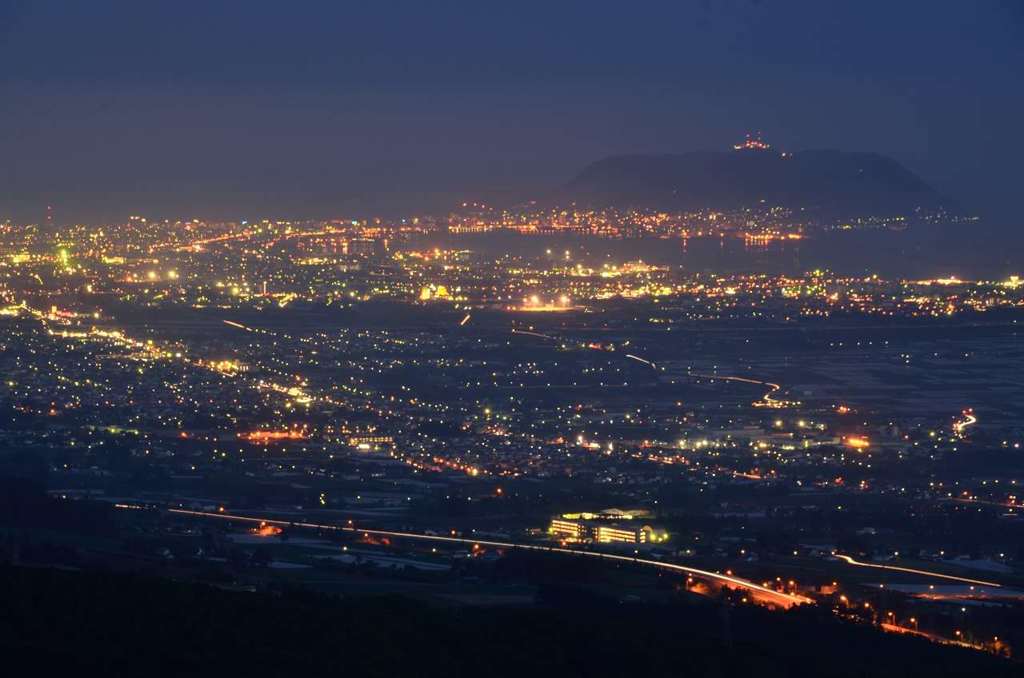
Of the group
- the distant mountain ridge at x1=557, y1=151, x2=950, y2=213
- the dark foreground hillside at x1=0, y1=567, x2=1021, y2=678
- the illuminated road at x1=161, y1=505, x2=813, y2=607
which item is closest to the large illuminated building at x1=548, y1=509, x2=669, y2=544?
the illuminated road at x1=161, y1=505, x2=813, y2=607

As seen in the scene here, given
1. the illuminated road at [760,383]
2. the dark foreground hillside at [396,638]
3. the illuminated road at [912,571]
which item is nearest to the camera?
the dark foreground hillside at [396,638]

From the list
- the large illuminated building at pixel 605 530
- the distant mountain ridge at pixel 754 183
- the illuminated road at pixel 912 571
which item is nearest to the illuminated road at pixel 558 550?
the large illuminated building at pixel 605 530

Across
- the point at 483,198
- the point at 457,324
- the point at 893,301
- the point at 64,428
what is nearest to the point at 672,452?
the point at 64,428

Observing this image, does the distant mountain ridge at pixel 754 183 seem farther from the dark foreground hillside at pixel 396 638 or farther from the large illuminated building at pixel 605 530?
the dark foreground hillside at pixel 396 638

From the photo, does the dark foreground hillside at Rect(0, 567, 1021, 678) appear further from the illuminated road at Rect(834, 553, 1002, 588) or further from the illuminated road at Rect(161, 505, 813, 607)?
the illuminated road at Rect(834, 553, 1002, 588)

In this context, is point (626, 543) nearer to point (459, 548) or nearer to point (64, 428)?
point (459, 548)

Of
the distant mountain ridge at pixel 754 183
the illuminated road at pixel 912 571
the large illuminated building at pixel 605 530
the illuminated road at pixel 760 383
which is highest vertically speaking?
the distant mountain ridge at pixel 754 183
